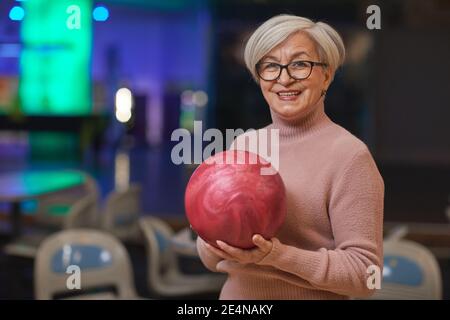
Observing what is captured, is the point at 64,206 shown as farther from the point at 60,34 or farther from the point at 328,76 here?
the point at 328,76

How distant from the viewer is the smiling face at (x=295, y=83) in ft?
2.41

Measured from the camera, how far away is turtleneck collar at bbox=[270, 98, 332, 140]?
0.77 meters

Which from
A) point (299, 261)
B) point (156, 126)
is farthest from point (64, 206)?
point (299, 261)

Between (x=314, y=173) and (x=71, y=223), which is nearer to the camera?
(x=314, y=173)

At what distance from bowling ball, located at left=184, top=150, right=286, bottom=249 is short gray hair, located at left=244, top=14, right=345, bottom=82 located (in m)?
0.14

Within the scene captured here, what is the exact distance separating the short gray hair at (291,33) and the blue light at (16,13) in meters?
0.34

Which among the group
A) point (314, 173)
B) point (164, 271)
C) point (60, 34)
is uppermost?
point (60, 34)

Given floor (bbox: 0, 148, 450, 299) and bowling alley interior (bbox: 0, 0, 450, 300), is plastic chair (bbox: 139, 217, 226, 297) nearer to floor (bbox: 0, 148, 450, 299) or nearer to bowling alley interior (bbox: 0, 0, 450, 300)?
bowling alley interior (bbox: 0, 0, 450, 300)

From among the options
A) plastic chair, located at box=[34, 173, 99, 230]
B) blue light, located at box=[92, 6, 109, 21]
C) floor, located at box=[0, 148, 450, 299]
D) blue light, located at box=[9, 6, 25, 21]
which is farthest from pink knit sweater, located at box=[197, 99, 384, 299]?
plastic chair, located at box=[34, 173, 99, 230]

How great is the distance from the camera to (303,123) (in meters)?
0.77

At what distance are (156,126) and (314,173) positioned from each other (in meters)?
5.08

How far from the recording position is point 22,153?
317 inches
